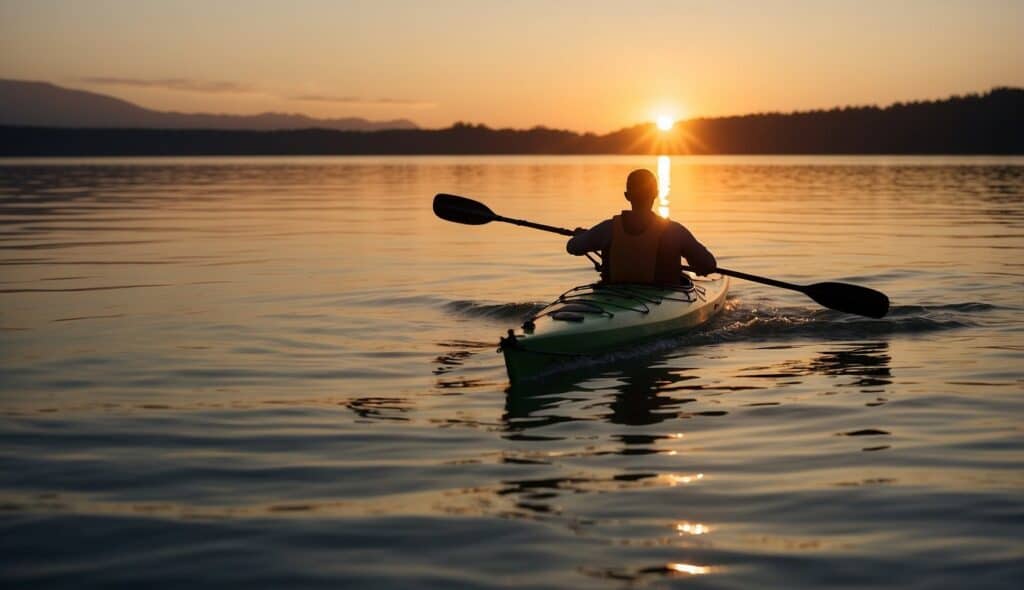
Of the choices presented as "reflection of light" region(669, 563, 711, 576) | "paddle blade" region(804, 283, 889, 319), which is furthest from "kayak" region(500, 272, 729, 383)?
"reflection of light" region(669, 563, 711, 576)

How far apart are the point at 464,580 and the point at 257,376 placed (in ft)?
16.3

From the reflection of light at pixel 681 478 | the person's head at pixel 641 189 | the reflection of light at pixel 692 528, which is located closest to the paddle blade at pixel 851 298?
the person's head at pixel 641 189

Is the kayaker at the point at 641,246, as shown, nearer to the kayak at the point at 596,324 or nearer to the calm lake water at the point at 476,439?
the kayak at the point at 596,324

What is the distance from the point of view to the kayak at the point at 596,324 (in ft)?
28.5

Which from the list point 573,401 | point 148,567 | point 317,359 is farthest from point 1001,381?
point 148,567

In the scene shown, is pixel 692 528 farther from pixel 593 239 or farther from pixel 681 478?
pixel 593 239

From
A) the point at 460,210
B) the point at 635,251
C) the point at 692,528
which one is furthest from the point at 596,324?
the point at 460,210

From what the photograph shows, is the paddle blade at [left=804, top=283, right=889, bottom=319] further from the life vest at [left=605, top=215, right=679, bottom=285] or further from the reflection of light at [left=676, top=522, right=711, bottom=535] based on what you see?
the reflection of light at [left=676, top=522, right=711, bottom=535]

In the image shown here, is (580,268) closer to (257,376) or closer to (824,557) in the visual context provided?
(257,376)

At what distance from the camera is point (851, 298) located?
11398 millimetres

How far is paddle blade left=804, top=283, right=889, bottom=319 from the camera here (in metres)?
11.3

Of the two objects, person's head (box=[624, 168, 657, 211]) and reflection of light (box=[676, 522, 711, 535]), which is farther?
person's head (box=[624, 168, 657, 211])

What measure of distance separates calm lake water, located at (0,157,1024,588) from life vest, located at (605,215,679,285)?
2.37 ft

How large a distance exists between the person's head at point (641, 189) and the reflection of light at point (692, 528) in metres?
5.33
